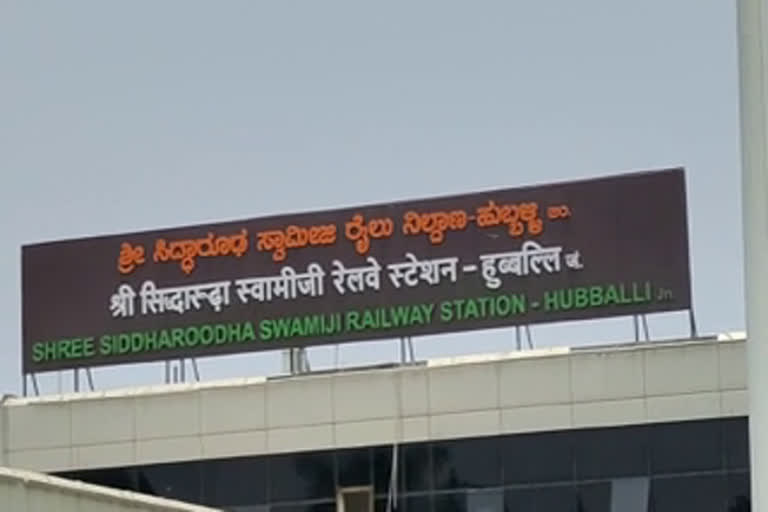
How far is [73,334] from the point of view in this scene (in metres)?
27.8

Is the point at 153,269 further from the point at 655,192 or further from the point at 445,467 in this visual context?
the point at 655,192

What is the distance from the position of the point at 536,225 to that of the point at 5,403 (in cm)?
736

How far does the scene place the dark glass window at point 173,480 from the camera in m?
26.4

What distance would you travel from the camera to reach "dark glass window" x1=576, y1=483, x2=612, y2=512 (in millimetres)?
24578

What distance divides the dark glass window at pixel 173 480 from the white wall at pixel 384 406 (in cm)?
14

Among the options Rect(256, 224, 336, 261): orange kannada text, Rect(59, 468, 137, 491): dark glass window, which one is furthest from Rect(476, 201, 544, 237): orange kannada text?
Rect(59, 468, 137, 491): dark glass window

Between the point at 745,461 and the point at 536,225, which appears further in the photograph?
the point at 536,225

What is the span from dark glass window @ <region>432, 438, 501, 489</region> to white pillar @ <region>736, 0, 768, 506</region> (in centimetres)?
1532

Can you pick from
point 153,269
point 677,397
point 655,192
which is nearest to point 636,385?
point 677,397

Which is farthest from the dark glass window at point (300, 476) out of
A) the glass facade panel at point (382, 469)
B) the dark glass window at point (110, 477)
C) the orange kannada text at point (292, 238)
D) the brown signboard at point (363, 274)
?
the orange kannada text at point (292, 238)

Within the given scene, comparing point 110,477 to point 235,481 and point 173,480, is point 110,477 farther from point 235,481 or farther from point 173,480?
point 235,481

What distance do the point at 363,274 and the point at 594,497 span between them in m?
4.23

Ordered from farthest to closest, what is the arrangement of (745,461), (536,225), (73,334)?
(73,334)
(536,225)
(745,461)

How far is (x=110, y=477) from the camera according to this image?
26766mm
